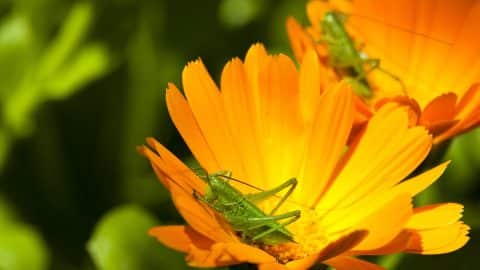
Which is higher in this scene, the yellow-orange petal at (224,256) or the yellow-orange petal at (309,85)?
the yellow-orange petal at (309,85)

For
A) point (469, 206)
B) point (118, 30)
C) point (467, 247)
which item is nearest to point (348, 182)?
point (467, 247)

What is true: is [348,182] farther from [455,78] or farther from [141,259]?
[141,259]

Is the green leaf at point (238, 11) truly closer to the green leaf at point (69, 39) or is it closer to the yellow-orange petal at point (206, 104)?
the green leaf at point (69, 39)

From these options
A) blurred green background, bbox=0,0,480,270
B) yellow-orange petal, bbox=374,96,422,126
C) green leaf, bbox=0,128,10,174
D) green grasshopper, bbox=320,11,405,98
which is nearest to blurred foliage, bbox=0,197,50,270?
blurred green background, bbox=0,0,480,270

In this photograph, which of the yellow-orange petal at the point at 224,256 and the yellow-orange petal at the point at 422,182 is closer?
the yellow-orange petal at the point at 224,256

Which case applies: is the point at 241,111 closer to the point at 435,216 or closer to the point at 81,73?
the point at 435,216

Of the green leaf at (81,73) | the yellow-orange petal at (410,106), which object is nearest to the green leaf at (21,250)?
the green leaf at (81,73)

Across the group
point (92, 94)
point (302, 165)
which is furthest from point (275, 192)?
point (92, 94)

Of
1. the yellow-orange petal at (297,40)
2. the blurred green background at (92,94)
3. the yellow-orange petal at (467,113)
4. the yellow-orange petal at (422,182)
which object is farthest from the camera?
the blurred green background at (92,94)
